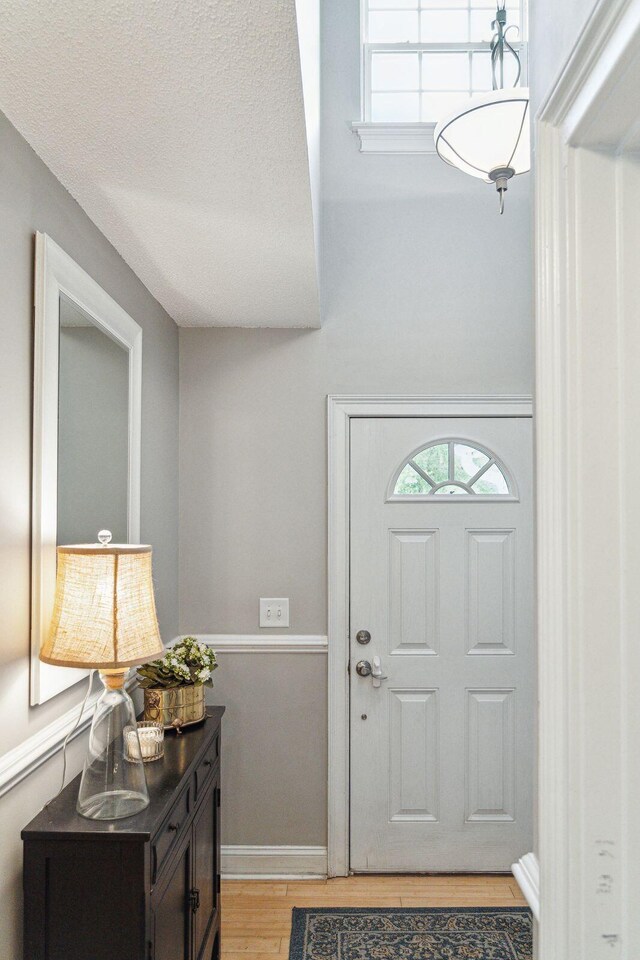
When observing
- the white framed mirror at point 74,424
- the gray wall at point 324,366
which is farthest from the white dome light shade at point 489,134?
the white framed mirror at point 74,424

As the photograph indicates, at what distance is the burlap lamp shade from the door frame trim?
146 cm

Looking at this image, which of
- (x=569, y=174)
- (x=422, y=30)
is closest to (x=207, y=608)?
(x=569, y=174)

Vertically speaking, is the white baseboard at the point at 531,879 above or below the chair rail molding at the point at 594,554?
below

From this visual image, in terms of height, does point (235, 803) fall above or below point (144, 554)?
below

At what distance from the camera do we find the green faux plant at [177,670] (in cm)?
215

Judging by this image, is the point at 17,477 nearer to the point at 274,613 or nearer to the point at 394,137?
the point at 274,613

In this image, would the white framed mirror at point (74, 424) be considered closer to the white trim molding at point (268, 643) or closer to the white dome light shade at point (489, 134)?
the white trim molding at point (268, 643)

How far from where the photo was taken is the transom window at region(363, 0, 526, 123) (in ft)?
9.86

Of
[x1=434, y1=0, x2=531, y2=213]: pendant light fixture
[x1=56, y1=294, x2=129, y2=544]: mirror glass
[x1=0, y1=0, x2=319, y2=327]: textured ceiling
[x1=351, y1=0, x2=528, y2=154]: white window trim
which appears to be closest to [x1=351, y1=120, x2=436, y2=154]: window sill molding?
[x1=351, y1=0, x2=528, y2=154]: white window trim

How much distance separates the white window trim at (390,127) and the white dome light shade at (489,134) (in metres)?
1.01

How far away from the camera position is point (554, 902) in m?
0.90

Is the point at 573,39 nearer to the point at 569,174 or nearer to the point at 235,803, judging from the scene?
the point at 569,174

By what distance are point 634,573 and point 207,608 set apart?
2290 millimetres

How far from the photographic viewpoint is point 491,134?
6.11 feet
